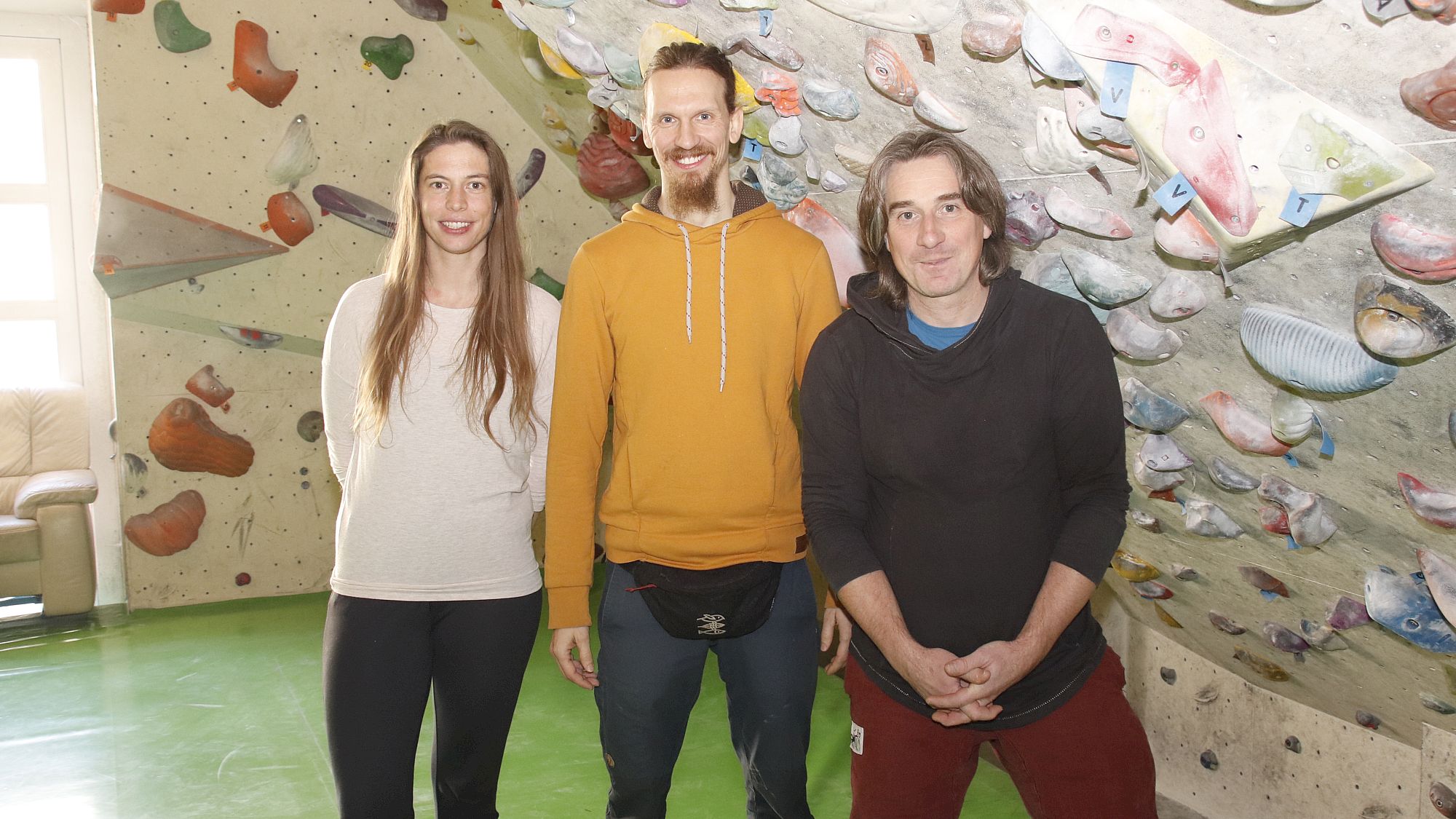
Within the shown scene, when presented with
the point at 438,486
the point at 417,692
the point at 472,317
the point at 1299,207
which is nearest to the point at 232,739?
the point at 417,692

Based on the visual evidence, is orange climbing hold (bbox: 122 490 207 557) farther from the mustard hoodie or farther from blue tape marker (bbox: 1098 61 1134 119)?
blue tape marker (bbox: 1098 61 1134 119)

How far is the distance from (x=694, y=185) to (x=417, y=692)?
858 mm

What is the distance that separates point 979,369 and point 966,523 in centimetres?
20

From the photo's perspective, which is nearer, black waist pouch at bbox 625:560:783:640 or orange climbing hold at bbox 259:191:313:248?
black waist pouch at bbox 625:560:783:640

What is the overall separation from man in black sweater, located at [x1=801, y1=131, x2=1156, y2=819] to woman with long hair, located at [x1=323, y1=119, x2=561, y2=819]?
0.49 meters

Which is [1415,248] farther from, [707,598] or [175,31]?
[175,31]

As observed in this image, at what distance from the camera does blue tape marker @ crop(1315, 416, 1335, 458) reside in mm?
1486

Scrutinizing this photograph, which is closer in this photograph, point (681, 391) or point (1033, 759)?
point (1033, 759)

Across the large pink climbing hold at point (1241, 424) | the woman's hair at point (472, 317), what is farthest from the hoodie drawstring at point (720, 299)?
the large pink climbing hold at point (1241, 424)

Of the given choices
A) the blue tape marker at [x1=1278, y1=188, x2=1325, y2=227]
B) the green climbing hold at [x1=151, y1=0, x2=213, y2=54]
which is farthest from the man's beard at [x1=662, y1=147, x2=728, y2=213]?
the green climbing hold at [x1=151, y1=0, x2=213, y2=54]

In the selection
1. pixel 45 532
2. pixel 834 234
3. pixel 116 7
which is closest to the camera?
pixel 834 234

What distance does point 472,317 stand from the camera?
170cm

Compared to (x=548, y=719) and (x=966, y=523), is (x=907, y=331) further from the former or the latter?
(x=548, y=719)

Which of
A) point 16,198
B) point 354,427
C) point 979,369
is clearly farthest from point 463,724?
point 16,198
